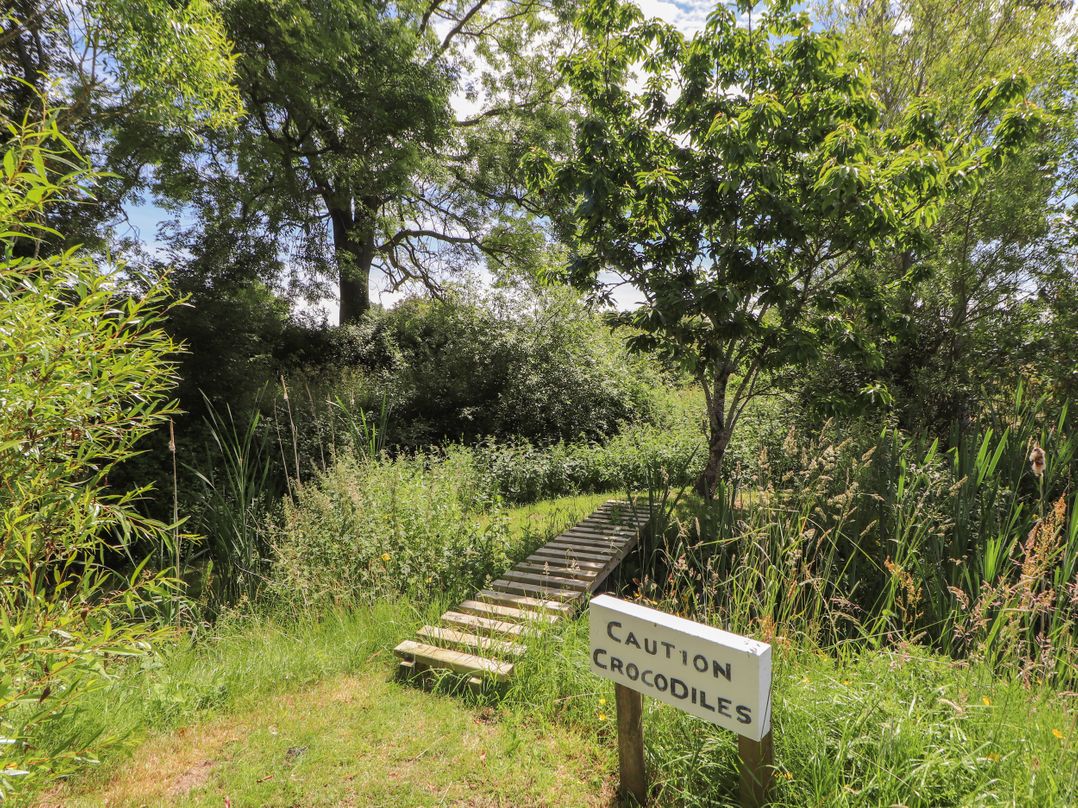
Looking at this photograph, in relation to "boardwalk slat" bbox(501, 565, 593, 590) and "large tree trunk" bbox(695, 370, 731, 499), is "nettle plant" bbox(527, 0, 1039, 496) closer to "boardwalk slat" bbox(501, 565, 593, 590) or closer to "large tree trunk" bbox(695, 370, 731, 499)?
A: "large tree trunk" bbox(695, 370, 731, 499)

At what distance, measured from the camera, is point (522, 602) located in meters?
3.45

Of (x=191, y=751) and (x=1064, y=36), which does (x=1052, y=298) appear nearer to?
(x=1064, y=36)

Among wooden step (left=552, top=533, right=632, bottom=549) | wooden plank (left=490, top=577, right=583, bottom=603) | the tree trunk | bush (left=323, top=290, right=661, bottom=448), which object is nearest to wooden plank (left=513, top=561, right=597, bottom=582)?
wooden plank (left=490, top=577, right=583, bottom=603)

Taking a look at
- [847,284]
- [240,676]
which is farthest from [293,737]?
[847,284]

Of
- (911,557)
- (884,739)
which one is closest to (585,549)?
(911,557)

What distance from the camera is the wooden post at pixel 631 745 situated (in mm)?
1938

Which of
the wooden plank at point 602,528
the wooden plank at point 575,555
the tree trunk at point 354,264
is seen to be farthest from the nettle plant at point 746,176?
the tree trunk at point 354,264

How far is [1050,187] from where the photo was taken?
5.82 m

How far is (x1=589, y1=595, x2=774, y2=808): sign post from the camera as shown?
1.61 metres

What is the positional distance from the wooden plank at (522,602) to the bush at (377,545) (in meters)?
0.36

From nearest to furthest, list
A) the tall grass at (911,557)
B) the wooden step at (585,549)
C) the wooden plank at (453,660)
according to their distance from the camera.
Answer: the tall grass at (911,557) < the wooden plank at (453,660) < the wooden step at (585,549)

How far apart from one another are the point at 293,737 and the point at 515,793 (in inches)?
44.0

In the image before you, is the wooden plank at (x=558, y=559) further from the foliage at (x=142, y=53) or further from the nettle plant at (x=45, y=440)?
the foliage at (x=142, y=53)

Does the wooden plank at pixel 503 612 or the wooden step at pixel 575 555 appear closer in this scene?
the wooden plank at pixel 503 612
